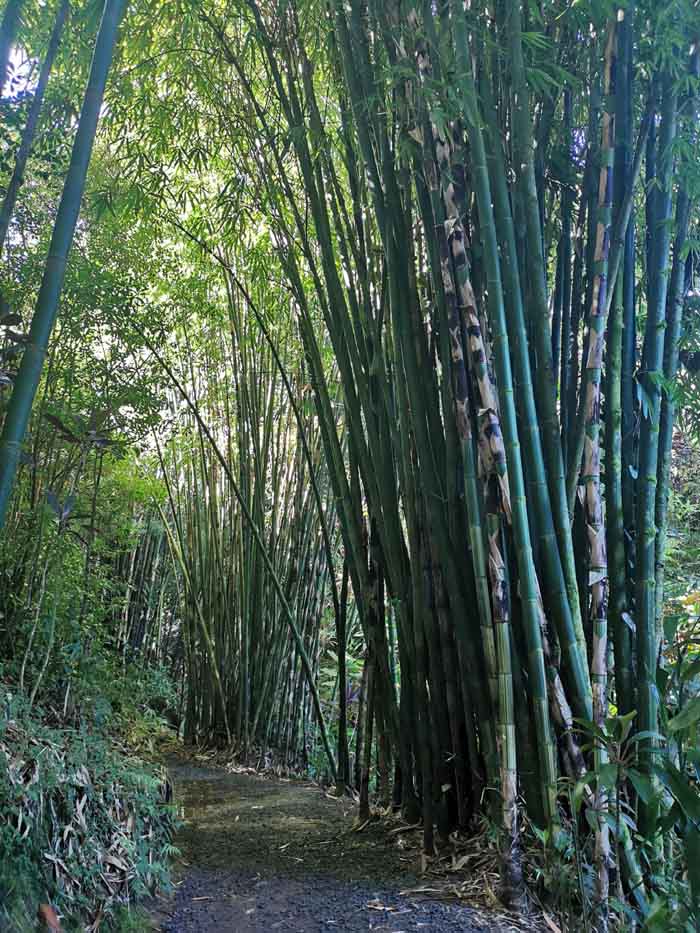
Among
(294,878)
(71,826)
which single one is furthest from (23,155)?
(294,878)

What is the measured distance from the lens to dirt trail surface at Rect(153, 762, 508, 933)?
1763 millimetres

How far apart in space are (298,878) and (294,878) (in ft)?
0.03

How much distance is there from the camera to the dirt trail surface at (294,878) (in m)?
1.76

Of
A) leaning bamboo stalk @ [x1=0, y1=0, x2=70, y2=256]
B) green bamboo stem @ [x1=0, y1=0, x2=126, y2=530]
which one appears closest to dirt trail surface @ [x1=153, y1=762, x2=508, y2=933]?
green bamboo stem @ [x1=0, y1=0, x2=126, y2=530]

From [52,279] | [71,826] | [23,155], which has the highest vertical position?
[23,155]

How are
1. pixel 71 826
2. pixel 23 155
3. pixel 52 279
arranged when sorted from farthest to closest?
pixel 23 155, pixel 71 826, pixel 52 279

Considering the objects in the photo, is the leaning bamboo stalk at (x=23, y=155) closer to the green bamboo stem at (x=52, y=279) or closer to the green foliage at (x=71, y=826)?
the green bamboo stem at (x=52, y=279)

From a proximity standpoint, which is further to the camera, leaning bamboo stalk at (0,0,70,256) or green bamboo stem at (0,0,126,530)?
leaning bamboo stalk at (0,0,70,256)

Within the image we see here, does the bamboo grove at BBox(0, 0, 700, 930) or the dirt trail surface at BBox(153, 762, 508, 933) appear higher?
the bamboo grove at BBox(0, 0, 700, 930)

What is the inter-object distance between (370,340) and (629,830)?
1.41m

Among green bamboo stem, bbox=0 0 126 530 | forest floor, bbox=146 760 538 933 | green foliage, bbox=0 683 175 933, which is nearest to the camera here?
green bamboo stem, bbox=0 0 126 530

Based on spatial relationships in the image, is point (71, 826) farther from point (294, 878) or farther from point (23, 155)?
point (23, 155)

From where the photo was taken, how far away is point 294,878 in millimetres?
2051

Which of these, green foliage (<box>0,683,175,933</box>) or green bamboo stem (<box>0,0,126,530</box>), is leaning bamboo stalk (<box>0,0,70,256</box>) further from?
green foliage (<box>0,683,175,933</box>)
